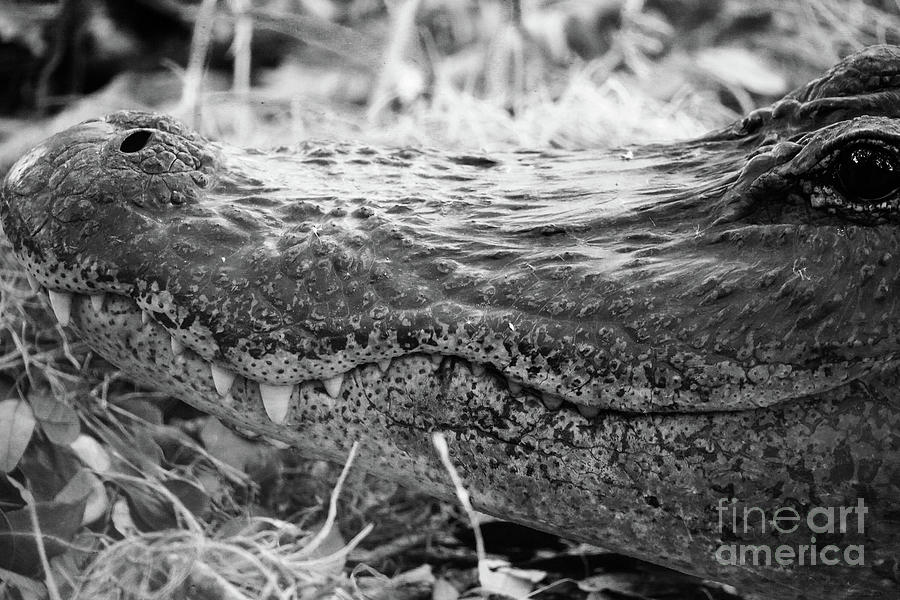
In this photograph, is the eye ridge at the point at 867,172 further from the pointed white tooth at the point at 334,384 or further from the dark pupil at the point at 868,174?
the pointed white tooth at the point at 334,384

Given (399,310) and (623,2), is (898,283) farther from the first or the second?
(623,2)

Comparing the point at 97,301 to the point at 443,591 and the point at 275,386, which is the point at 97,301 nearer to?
the point at 275,386

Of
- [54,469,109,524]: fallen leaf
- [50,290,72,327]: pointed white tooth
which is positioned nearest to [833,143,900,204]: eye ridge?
[50,290,72,327]: pointed white tooth

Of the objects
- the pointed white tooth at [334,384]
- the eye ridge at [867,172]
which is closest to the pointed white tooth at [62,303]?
the pointed white tooth at [334,384]

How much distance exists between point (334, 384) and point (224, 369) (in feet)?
0.80

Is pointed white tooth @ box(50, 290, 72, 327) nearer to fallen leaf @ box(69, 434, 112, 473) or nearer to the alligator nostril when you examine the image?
the alligator nostril

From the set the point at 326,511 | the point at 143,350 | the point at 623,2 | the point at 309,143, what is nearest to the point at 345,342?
the point at 143,350

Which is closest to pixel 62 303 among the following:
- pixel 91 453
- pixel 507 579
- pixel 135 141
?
pixel 135 141

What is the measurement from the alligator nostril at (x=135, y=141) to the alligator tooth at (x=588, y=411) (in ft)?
3.78

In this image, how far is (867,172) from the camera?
1.94 m

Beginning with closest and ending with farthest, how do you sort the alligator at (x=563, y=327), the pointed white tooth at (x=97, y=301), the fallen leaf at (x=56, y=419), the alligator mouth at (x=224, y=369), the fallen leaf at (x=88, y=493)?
the alligator at (x=563, y=327) < the alligator mouth at (x=224, y=369) < the pointed white tooth at (x=97, y=301) < the fallen leaf at (x=88, y=493) < the fallen leaf at (x=56, y=419)

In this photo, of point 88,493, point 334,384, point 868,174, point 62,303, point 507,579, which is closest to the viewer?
point 868,174
